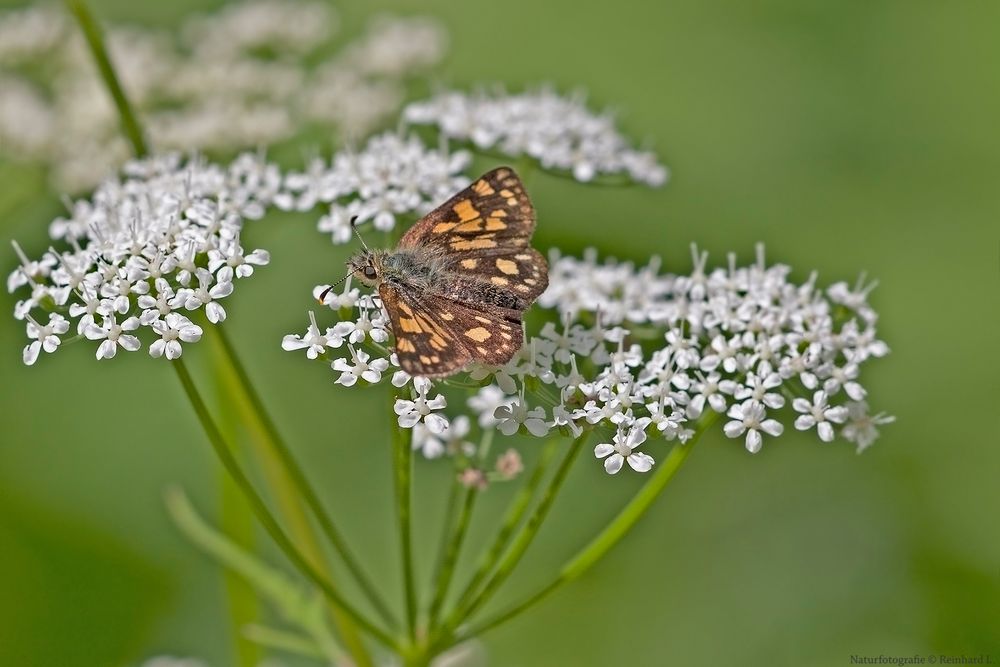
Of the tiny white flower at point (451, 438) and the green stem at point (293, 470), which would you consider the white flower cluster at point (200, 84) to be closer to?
the green stem at point (293, 470)

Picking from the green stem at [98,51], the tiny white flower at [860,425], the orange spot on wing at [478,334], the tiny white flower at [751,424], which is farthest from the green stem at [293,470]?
the tiny white flower at [860,425]

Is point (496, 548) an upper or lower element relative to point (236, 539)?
lower

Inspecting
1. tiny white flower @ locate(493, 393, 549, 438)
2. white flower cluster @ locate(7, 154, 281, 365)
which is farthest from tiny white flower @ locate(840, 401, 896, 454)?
white flower cluster @ locate(7, 154, 281, 365)

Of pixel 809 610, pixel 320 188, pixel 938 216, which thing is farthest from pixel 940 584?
pixel 320 188

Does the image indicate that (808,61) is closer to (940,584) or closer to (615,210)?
(615,210)

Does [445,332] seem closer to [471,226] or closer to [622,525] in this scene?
[471,226]

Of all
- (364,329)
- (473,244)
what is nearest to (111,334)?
(364,329)

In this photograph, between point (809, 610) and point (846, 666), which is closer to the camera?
point (846, 666)

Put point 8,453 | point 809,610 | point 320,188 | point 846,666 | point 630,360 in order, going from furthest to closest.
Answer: point 8,453, point 809,610, point 846,666, point 320,188, point 630,360
